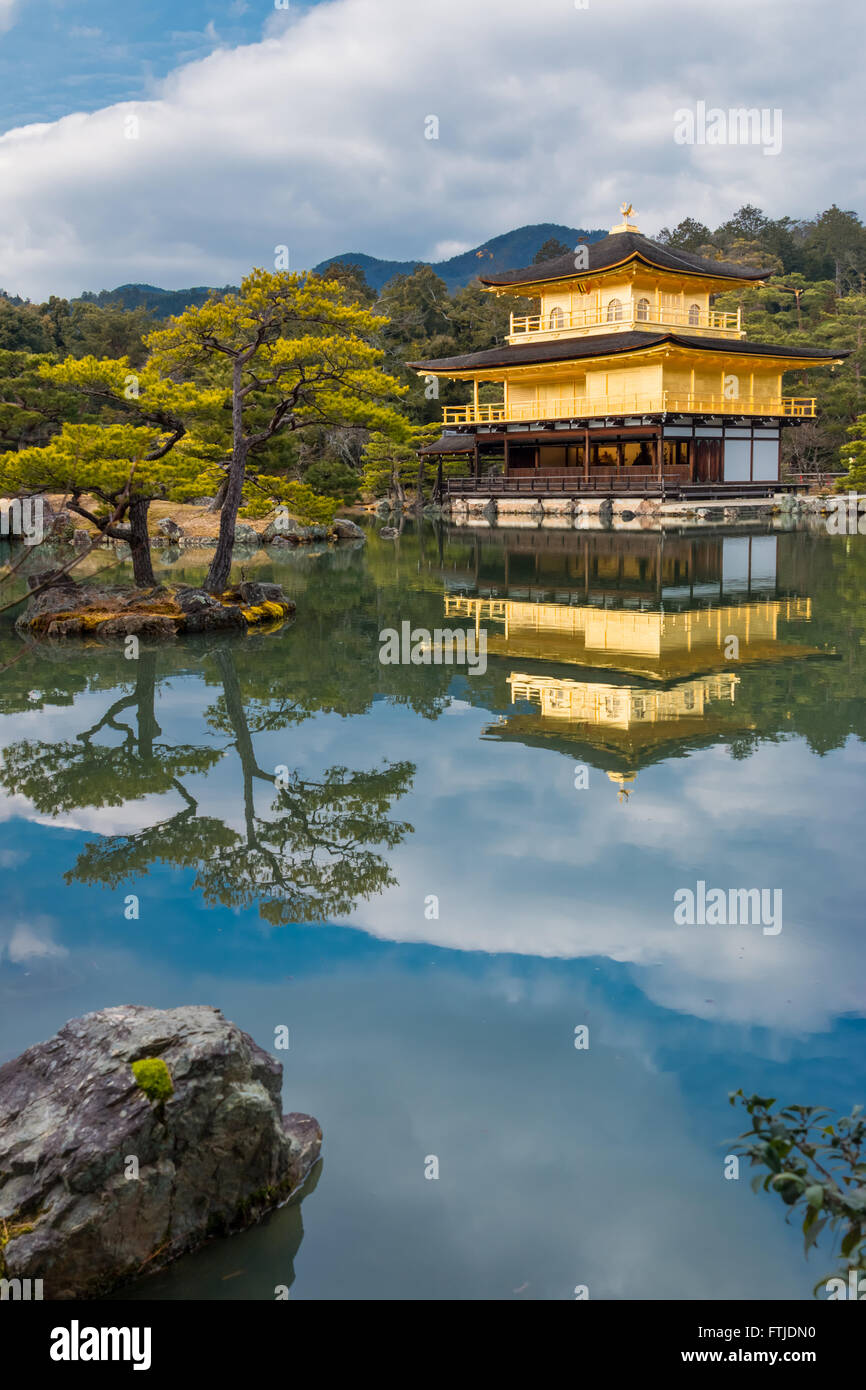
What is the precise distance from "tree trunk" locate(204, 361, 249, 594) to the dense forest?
17.0 feet

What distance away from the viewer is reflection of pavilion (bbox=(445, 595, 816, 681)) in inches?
550

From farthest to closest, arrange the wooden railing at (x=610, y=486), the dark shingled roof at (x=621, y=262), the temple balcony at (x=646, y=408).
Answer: the dark shingled roof at (x=621, y=262), the temple balcony at (x=646, y=408), the wooden railing at (x=610, y=486)

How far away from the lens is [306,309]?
1705cm

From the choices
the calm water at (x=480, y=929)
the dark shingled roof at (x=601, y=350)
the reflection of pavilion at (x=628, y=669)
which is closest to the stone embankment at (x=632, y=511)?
the dark shingled roof at (x=601, y=350)

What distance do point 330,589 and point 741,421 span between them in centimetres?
2246

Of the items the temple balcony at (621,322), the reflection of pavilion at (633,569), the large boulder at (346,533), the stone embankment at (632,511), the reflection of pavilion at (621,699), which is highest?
the temple balcony at (621,322)

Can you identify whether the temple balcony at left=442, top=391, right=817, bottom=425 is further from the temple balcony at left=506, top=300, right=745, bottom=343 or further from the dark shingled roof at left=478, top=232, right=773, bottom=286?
the dark shingled roof at left=478, top=232, right=773, bottom=286

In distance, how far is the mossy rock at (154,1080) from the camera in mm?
3818

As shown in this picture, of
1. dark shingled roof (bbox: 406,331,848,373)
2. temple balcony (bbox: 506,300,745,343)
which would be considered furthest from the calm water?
temple balcony (bbox: 506,300,745,343)

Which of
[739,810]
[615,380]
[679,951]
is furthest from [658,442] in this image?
[679,951]

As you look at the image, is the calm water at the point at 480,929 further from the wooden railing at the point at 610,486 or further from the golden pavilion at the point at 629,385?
the golden pavilion at the point at 629,385

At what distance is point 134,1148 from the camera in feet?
12.2

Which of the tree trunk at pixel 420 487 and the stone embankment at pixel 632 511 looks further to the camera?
the tree trunk at pixel 420 487

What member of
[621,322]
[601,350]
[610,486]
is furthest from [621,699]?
[621,322]
